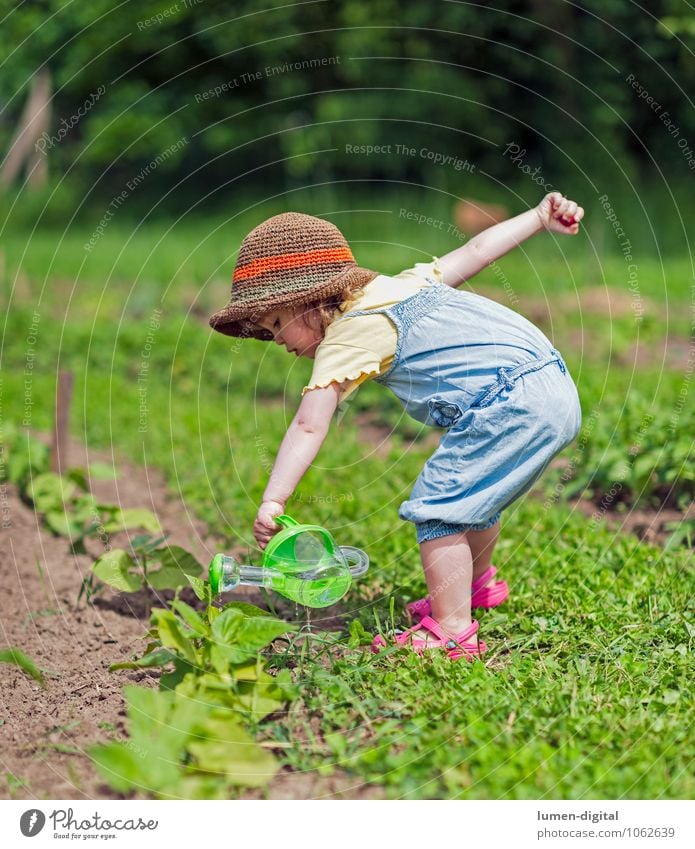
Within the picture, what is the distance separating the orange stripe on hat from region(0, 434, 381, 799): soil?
1.09 meters

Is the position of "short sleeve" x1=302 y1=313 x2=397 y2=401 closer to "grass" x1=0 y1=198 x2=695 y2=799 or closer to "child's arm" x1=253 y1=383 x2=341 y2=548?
"child's arm" x1=253 y1=383 x2=341 y2=548

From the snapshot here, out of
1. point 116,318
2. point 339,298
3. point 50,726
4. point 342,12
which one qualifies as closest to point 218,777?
point 50,726

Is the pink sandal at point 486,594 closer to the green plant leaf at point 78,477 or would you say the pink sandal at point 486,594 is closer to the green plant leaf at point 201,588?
the green plant leaf at point 201,588

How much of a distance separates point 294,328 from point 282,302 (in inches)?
4.4

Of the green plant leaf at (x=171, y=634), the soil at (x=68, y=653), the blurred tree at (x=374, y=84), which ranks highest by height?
the blurred tree at (x=374, y=84)

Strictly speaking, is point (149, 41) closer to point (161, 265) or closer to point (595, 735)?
point (161, 265)

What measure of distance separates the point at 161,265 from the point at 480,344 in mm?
6608

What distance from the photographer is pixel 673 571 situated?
10.5ft

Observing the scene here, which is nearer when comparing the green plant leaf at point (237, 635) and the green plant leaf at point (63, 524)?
the green plant leaf at point (237, 635)

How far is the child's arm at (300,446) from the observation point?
2.54 metres

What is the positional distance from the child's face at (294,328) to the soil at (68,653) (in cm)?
88

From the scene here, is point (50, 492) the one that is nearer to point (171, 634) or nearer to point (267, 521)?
point (267, 521)

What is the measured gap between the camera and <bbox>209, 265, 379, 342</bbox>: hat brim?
2.62 meters

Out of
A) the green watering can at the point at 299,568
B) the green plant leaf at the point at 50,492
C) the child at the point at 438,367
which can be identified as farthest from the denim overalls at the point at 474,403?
the green plant leaf at the point at 50,492
